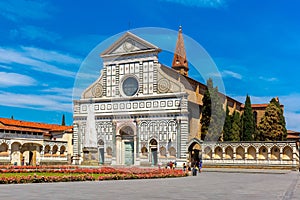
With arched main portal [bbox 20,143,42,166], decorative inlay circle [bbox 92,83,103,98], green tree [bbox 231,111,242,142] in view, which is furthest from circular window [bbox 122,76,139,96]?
arched main portal [bbox 20,143,42,166]

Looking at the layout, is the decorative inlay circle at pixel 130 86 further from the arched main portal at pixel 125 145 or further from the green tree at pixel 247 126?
the green tree at pixel 247 126

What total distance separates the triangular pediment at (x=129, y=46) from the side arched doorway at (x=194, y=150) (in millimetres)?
12895

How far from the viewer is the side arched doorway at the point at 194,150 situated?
5153cm

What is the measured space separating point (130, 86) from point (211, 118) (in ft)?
39.1

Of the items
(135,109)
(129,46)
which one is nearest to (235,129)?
(135,109)

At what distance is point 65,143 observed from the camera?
6397 cm

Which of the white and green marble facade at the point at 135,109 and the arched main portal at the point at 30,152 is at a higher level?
the white and green marble facade at the point at 135,109

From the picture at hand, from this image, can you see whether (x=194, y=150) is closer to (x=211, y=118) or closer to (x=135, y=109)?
(x=211, y=118)

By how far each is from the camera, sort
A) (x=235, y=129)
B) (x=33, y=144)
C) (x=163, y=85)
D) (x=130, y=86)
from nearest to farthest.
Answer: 1. (x=163, y=85)
2. (x=235, y=129)
3. (x=130, y=86)
4. (x=33, y=144)

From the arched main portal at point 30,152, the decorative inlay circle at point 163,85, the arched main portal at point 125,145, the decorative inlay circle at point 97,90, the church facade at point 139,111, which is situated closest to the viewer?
the church facade at point 139,111

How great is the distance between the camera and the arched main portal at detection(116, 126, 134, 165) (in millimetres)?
55438

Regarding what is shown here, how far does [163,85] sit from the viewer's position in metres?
53.8

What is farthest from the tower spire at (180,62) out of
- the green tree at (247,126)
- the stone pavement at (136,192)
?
the stone pavement at (136,192)

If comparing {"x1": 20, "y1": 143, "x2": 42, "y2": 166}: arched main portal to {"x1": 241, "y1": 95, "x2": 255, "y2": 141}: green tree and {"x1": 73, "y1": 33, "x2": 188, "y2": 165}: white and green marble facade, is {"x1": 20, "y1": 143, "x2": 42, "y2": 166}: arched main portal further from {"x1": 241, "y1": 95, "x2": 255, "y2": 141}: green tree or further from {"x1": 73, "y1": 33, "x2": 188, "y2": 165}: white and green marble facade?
{"x1": 241, "y1": 95, "x2": 255, "y2": 141}: green tree
